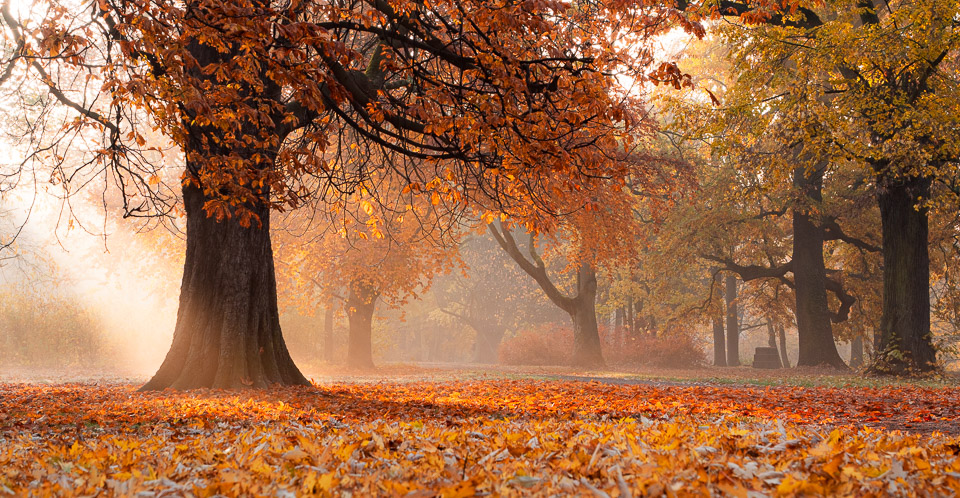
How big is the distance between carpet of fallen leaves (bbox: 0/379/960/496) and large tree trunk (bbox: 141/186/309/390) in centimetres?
234

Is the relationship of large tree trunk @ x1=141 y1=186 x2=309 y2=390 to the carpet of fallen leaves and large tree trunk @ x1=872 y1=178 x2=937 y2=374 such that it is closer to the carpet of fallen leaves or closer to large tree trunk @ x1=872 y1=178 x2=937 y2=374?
the carpet of fallen leaves

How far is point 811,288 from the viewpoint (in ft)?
67.3

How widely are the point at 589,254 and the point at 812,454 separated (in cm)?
1395

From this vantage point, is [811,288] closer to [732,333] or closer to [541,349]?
[732,333]

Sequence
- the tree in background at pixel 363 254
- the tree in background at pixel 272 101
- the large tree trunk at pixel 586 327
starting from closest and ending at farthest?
the tree in background at pixel 272 101, the tree in background at pixel 363 254, the large tree trunk at pixel 586 327

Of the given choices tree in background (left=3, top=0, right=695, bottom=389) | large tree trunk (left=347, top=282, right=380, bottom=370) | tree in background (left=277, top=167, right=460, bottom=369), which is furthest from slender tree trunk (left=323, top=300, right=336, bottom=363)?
tree in background (left=3, top=0, right=695, bottom=389)

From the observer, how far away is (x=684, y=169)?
693 inches

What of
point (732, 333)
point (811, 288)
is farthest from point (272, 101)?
Result: point (732, 333)

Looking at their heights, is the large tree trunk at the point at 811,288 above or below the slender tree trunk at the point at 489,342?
above

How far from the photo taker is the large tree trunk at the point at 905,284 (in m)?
12.9

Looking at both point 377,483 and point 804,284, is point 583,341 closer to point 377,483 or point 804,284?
point 804,284

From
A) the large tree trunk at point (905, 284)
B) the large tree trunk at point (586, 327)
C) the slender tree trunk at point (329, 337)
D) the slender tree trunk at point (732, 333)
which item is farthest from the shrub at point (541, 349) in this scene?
the large tree trunk at point (905, 284)

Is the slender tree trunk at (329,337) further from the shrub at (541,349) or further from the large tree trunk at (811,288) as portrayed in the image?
the large tree trunk at (811,288)

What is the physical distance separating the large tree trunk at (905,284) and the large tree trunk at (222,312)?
39.7ft
